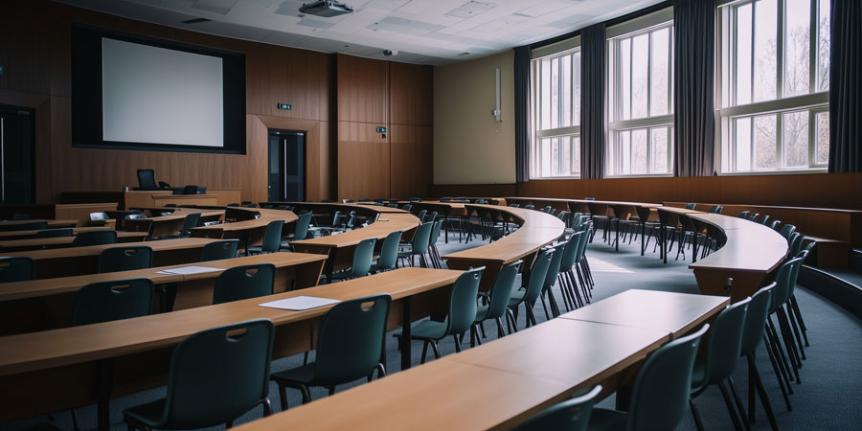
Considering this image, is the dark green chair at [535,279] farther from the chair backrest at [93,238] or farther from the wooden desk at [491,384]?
the chair backrest at [93,238]

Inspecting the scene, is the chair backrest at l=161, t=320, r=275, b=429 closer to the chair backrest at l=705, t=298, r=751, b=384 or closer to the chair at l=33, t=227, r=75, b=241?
the chair backrest at l=705, t=298, r=751, b=384

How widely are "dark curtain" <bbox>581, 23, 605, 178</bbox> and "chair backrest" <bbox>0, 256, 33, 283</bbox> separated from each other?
11744mm

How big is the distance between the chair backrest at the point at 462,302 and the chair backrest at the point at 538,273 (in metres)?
0.70

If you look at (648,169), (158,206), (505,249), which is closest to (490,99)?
(648,169)

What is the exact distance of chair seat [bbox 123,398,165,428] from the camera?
2.12m

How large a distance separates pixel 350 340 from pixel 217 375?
606mm

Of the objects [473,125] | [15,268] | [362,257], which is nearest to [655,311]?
[362,257]

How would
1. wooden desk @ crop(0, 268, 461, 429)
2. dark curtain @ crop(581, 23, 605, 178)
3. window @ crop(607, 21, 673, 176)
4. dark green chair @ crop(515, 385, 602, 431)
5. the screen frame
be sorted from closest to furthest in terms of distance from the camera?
dark green chair @ crop(515, 385, 602, 431) → wooden desk @ crop(0, 268, 461, 429) → the screen frame → window @ crop(607, 21, 673, 176) → dark curtain @ crop(581, 23, 605, 178)

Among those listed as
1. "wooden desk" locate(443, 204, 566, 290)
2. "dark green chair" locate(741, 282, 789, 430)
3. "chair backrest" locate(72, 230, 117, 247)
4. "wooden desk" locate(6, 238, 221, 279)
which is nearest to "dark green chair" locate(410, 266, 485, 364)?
"wooden desk" locate(443, 204, 566, 290)

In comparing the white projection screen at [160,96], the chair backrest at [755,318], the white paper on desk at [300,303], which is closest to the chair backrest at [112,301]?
the white paper on desk at [300,303]

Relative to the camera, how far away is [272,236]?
681 cm

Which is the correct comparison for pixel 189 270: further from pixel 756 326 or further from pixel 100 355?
pixel 756 326

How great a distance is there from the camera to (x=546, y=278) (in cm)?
444

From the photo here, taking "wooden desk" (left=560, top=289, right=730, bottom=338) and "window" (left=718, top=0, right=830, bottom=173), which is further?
"window" (left=718, top=0, right=830, bottom=173)
